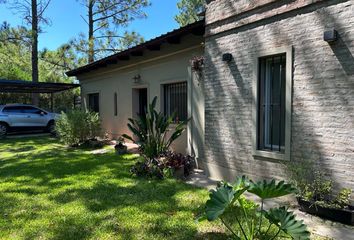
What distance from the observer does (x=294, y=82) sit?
16.5 feet

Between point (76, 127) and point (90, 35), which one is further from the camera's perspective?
point (90, 35)

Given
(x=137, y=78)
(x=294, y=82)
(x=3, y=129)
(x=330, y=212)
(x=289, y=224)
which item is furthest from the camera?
(x=3, y=129)

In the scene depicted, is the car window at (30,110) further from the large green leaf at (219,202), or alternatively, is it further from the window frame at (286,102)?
the large green leaf at (219,202)

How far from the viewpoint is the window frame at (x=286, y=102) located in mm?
5094

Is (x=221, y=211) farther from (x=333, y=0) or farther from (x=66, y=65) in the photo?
(x=66, y=65)

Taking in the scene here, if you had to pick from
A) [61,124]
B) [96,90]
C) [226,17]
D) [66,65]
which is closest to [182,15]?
[66,65]

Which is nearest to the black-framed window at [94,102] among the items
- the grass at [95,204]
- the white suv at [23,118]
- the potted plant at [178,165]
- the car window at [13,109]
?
the white suv at [23,118]

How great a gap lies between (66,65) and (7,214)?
81.8 ft

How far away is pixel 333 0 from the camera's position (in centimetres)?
449

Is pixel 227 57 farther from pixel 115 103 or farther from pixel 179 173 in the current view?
pixel 115 103

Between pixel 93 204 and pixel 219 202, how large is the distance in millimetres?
2813

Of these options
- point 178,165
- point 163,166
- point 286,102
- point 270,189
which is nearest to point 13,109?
point 163,166

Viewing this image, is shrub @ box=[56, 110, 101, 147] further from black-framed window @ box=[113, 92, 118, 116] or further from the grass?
the grass

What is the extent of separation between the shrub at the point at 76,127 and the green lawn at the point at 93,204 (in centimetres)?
359
